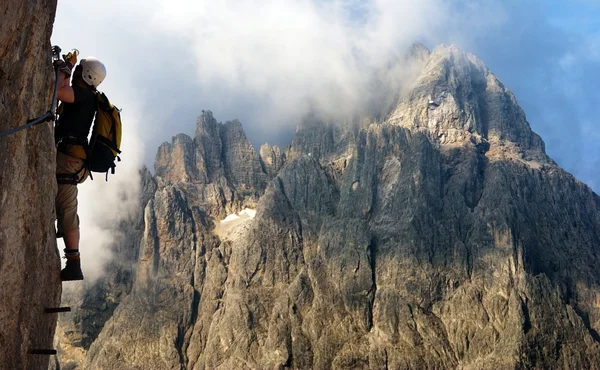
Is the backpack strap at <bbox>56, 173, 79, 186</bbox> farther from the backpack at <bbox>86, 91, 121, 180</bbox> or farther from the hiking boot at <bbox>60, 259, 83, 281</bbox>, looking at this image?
the hiking boot at <bbox>60, 259, 83, 281</bbox>

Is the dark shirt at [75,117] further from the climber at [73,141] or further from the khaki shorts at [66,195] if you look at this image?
the khaki shorts at [66,195]

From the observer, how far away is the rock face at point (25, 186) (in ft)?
32.1

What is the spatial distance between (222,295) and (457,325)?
166 ft

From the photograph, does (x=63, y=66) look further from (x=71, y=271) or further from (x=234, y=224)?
(x=234, y=224)

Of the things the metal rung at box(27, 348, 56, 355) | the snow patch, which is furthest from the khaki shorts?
the snow patch

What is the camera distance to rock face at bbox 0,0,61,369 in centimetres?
979

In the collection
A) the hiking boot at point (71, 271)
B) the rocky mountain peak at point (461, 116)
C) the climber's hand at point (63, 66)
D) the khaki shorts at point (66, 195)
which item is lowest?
the hiking boot at point (71, 271)

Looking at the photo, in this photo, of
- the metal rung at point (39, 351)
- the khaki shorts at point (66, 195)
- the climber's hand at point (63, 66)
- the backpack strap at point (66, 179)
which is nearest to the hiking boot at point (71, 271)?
the khaki shorts at point (66, 195)

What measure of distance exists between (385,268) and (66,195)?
13844cm

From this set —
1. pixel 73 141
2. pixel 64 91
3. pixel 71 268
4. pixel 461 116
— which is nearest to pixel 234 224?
pixel 461 116

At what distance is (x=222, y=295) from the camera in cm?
15588

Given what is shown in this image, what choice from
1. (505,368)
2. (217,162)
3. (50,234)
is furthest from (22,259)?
(217,162)

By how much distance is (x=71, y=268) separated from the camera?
1254 centimetres

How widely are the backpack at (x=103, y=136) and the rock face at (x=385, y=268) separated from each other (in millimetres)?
122233
